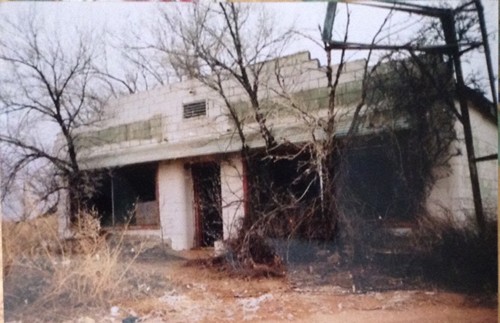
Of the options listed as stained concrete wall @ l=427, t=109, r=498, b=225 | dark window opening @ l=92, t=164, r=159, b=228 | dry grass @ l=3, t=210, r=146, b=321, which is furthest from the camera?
stained concrete wall @ l=427, t=109, r=498, b=225

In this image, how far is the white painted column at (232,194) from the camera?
2672mm

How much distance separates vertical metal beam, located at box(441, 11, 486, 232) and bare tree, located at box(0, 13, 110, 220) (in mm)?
2215

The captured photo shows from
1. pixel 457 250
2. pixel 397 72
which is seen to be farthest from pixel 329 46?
pixel 457 250

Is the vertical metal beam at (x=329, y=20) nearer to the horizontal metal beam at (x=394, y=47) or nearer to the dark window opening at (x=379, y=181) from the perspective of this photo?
the horizontal metal beam at (x=394, y=47)

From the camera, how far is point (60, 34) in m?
2.62

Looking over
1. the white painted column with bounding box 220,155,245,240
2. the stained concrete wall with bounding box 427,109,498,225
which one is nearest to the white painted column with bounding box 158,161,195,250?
the white painted column with bounding box 220,155,245,240

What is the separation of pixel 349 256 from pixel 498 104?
1377mm

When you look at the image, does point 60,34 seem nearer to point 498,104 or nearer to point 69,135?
point 69,135

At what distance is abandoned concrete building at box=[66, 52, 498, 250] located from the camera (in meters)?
2.67

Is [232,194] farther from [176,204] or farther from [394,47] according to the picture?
[394,47]

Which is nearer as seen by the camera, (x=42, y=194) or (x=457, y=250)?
(x=42, y=194)

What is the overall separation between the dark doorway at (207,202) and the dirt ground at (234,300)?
11cm

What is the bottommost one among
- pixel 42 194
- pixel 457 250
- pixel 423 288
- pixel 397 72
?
pixel 423 288

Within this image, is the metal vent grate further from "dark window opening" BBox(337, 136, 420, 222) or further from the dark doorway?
"dark window opening" BBox(337, 136, 420, 222)
